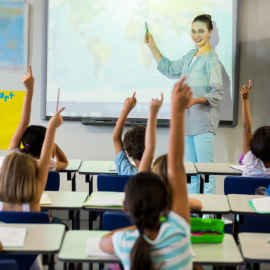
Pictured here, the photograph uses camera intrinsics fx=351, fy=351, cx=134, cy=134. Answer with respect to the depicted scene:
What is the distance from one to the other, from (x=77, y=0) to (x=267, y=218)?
125 inches

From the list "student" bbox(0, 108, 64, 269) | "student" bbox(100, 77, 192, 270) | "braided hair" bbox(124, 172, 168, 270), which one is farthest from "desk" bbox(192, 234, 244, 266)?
"student" bbox(0, 108, 64, 269)

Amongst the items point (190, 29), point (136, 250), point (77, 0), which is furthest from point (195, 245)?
point (77, 0)

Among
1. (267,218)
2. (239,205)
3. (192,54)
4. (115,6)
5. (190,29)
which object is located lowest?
(267,218)

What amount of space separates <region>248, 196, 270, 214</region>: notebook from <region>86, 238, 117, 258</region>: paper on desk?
915mm

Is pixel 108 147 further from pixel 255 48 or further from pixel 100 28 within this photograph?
pixel 255 48

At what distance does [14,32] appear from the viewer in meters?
4.14

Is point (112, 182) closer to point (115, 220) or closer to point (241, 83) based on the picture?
point (115, 220)

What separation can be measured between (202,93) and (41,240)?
280cm

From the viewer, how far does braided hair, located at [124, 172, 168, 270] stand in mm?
1160

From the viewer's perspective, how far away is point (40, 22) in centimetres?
416

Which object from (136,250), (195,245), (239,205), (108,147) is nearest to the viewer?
(136,250)

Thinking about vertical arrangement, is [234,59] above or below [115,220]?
above

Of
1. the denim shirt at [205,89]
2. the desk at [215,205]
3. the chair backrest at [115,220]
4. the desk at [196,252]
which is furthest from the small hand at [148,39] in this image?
the desk at [196,252]

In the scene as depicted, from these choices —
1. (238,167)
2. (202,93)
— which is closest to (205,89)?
(202,93)
